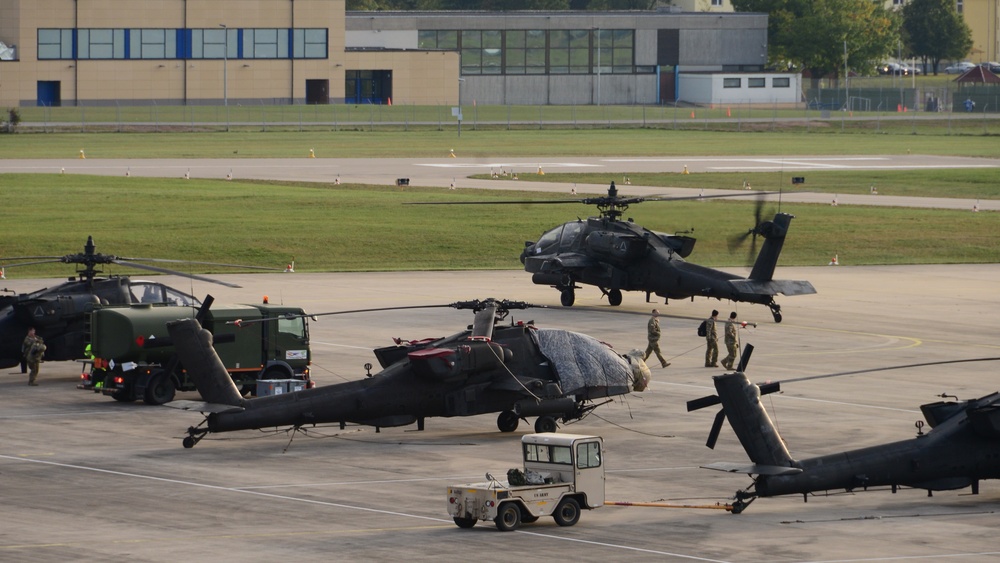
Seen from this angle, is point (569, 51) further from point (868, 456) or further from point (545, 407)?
point (868, 456)

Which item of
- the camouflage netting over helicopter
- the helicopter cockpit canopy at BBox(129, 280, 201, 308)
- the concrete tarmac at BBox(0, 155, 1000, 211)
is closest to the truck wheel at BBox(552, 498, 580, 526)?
the camouflage netting over helicopter

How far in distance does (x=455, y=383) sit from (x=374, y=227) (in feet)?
140

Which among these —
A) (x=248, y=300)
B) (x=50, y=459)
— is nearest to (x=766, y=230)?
(x=248, y=300)

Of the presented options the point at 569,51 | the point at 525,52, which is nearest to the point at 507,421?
the point at 525,52

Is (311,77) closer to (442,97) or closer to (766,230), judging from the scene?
(442,97)

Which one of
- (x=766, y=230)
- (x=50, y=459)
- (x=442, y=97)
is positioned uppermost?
(x=442, y=97)

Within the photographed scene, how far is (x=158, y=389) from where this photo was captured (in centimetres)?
3862

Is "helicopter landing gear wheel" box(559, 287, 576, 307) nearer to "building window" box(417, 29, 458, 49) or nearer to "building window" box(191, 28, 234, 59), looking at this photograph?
"building window" box(191, 28, 234, 59)

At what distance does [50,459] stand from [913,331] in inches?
→ 1169

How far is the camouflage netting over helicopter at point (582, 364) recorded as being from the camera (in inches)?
1361

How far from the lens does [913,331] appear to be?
51375mm

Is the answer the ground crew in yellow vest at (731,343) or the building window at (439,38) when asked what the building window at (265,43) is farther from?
the ground crew in yellow vest at (731,343)

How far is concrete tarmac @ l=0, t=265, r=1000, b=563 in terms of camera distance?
2445 centimetres

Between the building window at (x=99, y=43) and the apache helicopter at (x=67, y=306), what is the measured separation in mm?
119677
